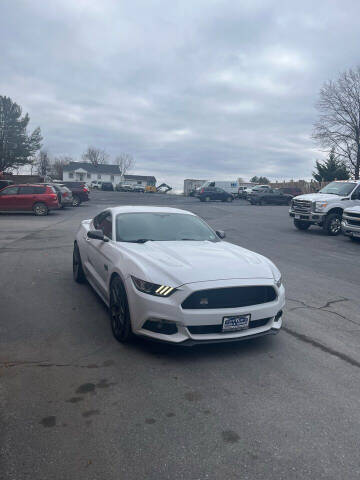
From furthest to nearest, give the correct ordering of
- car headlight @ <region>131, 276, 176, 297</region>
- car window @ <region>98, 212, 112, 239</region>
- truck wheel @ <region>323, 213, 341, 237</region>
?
truck wheel @ <region>323, 213, 341, 237</region>, car window @ <region>98, 212, 112, 239</region>, car headlight @ <region>131, 276, 176, 297</region>

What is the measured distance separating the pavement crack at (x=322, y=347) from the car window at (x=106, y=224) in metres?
2.68

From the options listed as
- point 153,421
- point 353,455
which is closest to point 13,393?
point 153,421

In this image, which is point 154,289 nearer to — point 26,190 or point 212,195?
point 26,190

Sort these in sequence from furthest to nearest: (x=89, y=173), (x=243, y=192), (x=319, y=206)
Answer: (x=89, y=173), (x=243, y=192), (x=319, y=206)

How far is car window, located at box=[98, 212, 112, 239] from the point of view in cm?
592

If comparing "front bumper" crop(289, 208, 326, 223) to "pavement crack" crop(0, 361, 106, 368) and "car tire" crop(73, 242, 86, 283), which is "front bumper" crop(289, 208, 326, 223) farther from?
"pavement crack" crop(0, 361, 106, 368)

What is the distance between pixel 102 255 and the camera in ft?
18.4

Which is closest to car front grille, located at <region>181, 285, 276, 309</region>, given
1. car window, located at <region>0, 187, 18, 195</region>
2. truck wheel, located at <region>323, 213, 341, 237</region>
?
truck wheel, located at <region>323, 213, 341, 237</region>

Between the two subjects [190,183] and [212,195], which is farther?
[190,183]

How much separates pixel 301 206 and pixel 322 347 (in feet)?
42.4

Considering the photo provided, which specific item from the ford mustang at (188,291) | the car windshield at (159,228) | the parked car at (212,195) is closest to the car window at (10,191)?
the car windshield at (159,228)

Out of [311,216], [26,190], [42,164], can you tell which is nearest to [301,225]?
[311,216]

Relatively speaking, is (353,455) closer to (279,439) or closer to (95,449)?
(279,439)

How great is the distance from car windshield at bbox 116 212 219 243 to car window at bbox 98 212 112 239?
154mm
